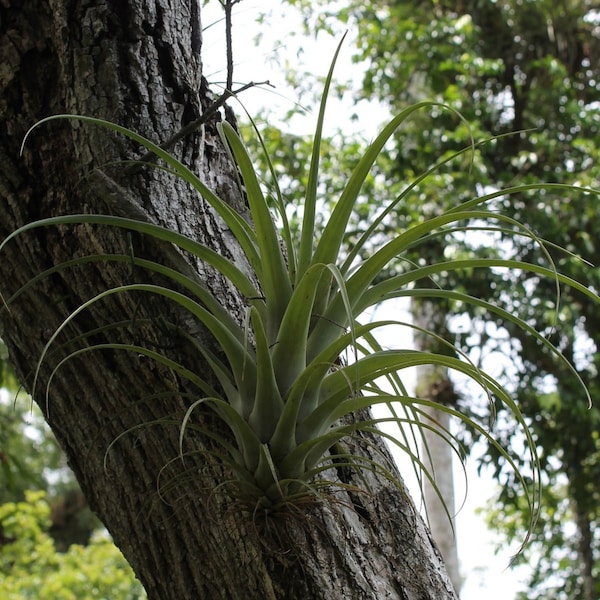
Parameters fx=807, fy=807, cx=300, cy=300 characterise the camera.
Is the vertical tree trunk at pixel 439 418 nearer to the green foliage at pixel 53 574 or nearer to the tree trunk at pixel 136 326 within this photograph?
the green foliage at pixel 53 574

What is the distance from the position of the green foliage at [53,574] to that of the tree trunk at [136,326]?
419 centimetres

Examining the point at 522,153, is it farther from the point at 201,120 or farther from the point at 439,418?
the point at 201,120

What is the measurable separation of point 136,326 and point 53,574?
532 cm

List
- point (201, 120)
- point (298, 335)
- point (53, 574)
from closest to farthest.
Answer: point (298, 335)
point (201, 120)
point (53, 574)

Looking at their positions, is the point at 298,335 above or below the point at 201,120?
below

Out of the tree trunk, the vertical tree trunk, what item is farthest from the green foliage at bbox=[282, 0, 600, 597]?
the tree trunk

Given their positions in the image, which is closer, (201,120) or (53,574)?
(201,120)

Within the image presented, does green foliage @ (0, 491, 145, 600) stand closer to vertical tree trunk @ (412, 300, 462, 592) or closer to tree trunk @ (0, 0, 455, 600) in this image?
vertical tree trunk @ (412, 300, 462, 592)

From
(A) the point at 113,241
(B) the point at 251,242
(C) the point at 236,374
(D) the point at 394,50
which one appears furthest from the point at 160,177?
(D) the point at 394,50

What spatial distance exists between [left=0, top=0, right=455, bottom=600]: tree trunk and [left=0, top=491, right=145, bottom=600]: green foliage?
4193mm

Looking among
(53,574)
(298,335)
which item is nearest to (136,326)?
(298,335)

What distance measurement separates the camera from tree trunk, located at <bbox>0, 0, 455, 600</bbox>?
3.63 ft

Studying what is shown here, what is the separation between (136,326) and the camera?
1161 millimetres

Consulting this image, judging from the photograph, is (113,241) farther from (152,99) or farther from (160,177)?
(152,99)
